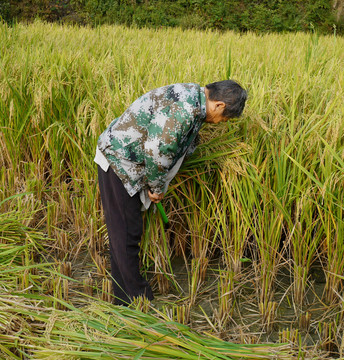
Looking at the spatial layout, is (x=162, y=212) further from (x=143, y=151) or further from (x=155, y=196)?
(x=143, y=151)

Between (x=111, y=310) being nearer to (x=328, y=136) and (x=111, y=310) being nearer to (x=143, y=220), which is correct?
(x=143, y=220)

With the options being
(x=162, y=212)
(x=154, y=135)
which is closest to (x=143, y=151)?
(x=154, y=135)

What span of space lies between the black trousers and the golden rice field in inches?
3.9

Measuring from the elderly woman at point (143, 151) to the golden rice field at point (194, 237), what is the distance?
126 millimetres

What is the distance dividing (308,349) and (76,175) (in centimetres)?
156

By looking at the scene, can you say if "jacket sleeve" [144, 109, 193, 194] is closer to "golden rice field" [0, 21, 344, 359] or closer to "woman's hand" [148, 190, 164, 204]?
"woman's hand" [148, 190, 164, 204]

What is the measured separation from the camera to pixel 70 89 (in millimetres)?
2518

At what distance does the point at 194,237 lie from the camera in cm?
210

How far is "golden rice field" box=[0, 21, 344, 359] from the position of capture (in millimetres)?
1509

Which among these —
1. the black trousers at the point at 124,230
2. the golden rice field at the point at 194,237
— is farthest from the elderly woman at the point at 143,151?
the golden rice field at the point at 194,237

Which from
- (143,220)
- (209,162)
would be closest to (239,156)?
(209,162)

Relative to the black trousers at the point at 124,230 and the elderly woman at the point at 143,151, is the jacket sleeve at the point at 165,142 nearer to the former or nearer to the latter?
the elderly woman at the point at 143,151

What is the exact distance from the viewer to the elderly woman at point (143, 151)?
165 cm

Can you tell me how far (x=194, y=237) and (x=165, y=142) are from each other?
0.64m
